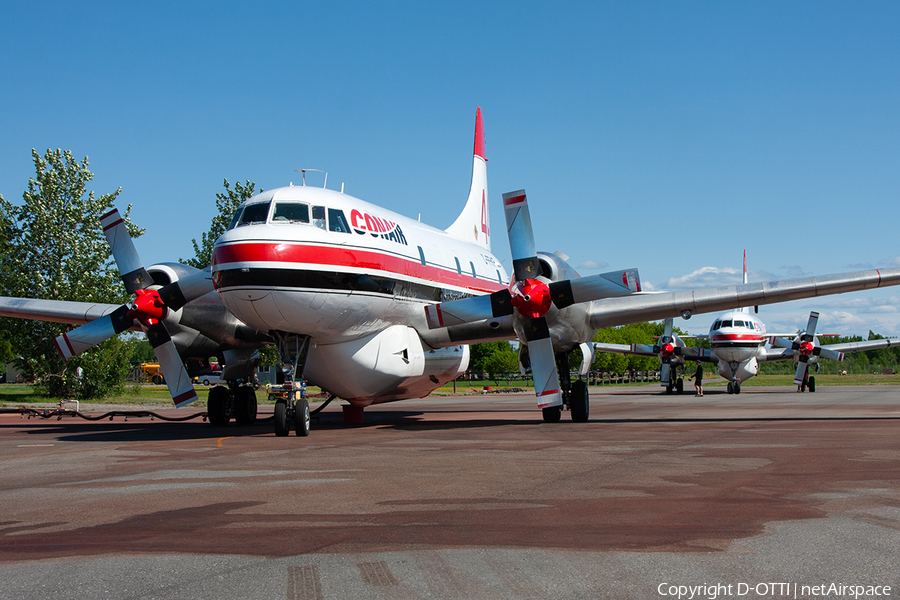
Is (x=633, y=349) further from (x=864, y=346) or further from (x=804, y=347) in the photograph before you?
(x=864, y=346)

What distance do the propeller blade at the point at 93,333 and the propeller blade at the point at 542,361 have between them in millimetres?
9126

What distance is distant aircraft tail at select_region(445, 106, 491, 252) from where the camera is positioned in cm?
2595

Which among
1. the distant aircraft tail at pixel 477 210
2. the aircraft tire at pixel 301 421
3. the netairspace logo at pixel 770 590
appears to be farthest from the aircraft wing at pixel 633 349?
the netairspace logo at pixel 770 590

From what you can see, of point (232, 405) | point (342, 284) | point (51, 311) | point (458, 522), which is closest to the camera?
point (458, 522)

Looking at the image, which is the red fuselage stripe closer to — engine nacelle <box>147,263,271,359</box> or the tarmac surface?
the tarmac surface

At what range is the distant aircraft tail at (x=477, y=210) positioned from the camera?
25953 millimetres

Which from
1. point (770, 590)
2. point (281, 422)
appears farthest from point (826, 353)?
point (770, 590)

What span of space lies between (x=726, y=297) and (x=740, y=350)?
2579cm

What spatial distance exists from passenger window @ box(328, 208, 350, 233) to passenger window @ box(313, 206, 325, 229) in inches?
5.9

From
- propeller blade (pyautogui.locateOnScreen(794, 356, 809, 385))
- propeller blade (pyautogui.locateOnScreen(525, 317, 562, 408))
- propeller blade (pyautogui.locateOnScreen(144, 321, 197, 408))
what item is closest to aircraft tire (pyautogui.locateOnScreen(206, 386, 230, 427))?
propeller blade (pyautogui.locateOnScreen(144, 321, 197, 408))

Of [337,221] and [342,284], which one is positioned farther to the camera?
[337,221]

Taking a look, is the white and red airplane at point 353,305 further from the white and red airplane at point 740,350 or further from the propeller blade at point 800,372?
the propeller blade at point 800,372

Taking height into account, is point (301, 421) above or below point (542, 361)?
below

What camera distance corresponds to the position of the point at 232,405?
64.3ft
